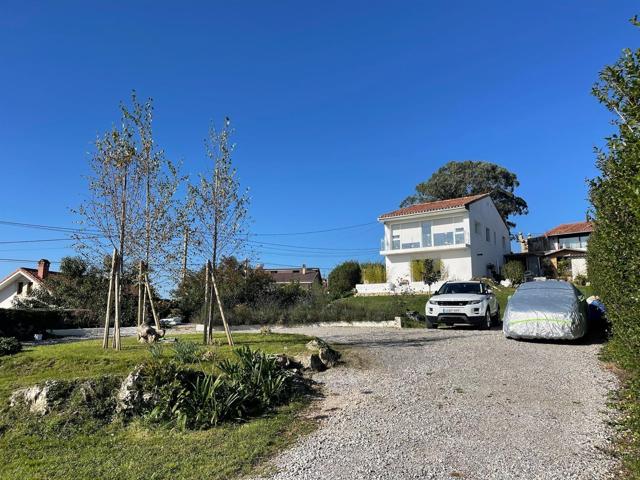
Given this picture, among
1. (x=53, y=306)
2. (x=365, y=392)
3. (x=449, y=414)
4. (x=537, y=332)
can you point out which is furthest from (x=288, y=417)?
(x=53, y=306)

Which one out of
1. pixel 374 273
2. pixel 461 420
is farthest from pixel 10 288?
pixel 461 420

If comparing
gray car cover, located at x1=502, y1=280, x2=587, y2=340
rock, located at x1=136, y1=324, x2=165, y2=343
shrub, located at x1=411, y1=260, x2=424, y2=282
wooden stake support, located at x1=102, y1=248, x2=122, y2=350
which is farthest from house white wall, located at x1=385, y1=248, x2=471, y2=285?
wooden stake support, located at x1=102, y1=248, x2=122, y2=350

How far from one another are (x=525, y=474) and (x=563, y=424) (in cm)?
161

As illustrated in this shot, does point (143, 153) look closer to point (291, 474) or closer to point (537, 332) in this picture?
point (291, 474)

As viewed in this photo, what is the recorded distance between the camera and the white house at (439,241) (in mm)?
32344

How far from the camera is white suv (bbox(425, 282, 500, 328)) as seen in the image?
47.4 feet

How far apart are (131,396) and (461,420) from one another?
426 cm

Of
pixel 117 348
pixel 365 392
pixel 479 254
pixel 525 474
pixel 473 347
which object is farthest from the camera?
pixel 479 254

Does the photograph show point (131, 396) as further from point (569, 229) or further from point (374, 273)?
point (569, 229)

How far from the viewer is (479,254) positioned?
34156 mm

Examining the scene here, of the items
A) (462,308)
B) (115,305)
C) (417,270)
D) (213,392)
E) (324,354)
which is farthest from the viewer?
(417,270)

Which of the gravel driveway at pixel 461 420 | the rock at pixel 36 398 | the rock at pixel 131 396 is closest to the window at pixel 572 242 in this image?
the gravel driveway at pixel 461 420

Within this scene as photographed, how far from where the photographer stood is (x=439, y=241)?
33.6m

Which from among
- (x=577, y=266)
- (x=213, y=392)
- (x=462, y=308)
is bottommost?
(x=213, y=392)
